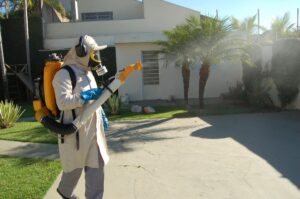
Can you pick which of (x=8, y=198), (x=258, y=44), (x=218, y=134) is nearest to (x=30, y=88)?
(x=258, y=44)

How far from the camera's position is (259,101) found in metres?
12.6

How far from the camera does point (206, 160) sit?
659cm

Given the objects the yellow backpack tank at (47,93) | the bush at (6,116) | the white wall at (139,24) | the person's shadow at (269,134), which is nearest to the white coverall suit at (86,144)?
the yellow backpack tank at (47,93)

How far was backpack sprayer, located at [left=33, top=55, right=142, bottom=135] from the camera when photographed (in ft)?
12.4

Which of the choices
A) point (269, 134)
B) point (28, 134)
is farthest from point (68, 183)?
point (28, 134)

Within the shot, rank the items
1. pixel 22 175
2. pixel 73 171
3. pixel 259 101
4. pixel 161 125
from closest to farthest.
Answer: pixel 73 171, pixel 22 175, pixel 161 125, pixel 259 101

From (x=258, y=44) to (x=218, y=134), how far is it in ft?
18.5

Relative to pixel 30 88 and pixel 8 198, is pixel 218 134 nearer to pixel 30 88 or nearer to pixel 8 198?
pixel 8 198

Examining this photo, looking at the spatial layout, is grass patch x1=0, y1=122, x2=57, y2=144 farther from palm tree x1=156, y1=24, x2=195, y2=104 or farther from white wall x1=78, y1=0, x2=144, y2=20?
white wall x1=78, y1=0, x2=144, y2=20

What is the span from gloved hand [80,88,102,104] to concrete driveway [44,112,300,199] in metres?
1.73

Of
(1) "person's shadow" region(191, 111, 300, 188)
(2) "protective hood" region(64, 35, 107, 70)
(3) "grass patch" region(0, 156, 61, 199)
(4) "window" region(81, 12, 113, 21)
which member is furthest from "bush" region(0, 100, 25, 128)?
(4) "window" region(81, 12, 113, 21)

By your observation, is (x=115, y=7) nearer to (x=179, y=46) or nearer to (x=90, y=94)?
(x=179, y=46)

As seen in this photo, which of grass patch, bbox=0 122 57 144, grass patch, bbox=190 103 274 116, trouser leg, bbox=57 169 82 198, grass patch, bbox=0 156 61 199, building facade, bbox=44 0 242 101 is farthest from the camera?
building facade, bbox=44 0 242 101

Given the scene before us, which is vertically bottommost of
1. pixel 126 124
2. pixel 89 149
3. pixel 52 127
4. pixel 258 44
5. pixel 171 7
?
pixel 126 124
